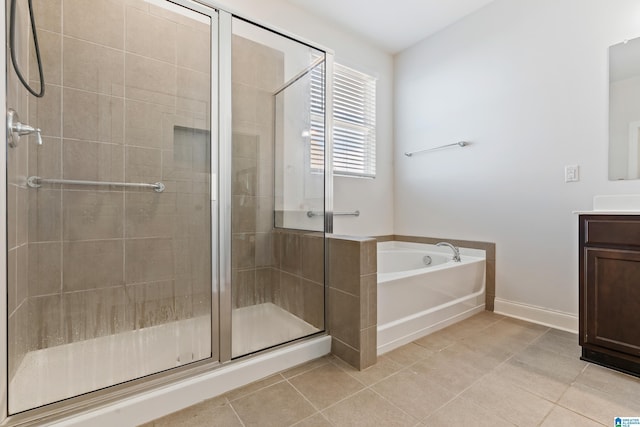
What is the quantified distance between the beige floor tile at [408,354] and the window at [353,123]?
1552mm

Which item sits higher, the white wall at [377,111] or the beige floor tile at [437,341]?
the white wall at [377,111]

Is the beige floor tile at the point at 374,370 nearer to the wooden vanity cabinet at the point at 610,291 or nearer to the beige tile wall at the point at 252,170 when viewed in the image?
the beige tile wall at the point at 252,170

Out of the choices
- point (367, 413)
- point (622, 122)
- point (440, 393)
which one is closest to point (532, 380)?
point (440, 393)

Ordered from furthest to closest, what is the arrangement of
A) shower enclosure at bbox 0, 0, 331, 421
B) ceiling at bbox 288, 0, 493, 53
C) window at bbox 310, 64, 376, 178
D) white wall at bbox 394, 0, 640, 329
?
window at bbox 310, 64, 376, 178 < ceiling at bbox 288, 0, 493, 53 < white wall at bbox 394, 0, 640, 329 < shower enclosure at bbox 0, 0, 331, 421

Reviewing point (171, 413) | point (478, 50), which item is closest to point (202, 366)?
point (171, 413)

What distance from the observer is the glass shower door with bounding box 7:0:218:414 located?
134 centimetres

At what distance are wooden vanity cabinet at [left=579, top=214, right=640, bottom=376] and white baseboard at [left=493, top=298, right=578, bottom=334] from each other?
1.49 feet

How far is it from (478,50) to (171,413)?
316 centimetres

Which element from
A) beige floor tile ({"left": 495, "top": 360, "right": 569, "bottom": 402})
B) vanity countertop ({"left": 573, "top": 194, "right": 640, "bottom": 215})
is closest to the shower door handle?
beige floor tile ({"left": 495, "top": 360, "right": 569, "bottom": 402})

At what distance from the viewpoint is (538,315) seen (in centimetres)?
209

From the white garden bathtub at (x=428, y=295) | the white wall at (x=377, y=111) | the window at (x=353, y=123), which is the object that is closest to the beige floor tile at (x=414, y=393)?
the white garden bathtub at (x=428, y=295)

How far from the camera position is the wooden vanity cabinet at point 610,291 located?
1.39m

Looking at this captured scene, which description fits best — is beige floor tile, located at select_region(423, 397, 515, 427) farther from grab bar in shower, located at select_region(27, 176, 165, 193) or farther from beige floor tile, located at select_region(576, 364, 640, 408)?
grab bar in shower, located at select_region(27, 176, 165, 193)

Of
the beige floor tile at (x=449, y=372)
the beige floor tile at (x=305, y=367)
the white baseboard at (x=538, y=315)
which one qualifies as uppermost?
the white baseboard at (x=538, y=315)
